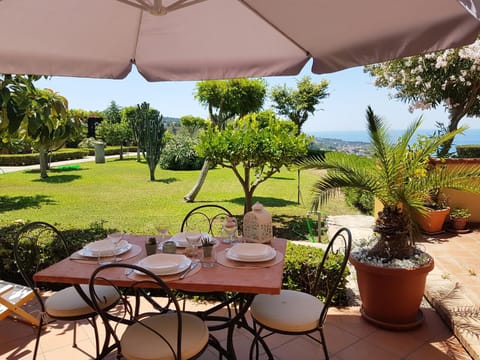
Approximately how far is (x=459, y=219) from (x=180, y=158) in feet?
38.1

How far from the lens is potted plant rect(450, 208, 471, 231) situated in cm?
495

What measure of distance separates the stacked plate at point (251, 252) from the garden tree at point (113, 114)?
27.1m

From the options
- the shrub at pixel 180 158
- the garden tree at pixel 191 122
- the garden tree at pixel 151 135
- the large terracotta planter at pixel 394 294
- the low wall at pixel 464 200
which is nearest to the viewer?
the large terracotta planter at pixel 394 294

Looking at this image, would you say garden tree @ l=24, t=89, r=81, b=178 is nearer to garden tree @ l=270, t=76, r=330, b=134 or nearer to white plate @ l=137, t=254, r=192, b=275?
white plate @ l=137, t=254, r=192, b=275

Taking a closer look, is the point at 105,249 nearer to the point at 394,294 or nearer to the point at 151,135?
the point at 394,294

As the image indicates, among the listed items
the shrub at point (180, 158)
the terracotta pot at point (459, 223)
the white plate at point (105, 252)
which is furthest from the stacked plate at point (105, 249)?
the shrub at point (180, 158)

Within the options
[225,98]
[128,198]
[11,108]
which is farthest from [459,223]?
[128,198]

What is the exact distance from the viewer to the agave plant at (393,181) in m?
2.70

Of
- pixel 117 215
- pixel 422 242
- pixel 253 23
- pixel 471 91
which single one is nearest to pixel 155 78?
pixel 253 23

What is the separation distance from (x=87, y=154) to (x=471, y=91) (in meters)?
19.6

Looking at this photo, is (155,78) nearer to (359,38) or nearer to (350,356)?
(359,38)

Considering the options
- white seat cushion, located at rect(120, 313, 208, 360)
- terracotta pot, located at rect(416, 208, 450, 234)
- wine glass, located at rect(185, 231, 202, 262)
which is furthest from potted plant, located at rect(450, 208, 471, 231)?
white seat cushion, located at rect(120, 313, 208, 360)

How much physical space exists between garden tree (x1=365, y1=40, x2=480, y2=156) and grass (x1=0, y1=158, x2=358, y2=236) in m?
2.71

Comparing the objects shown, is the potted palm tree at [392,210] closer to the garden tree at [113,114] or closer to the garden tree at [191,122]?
the garden tree at [191,122]
